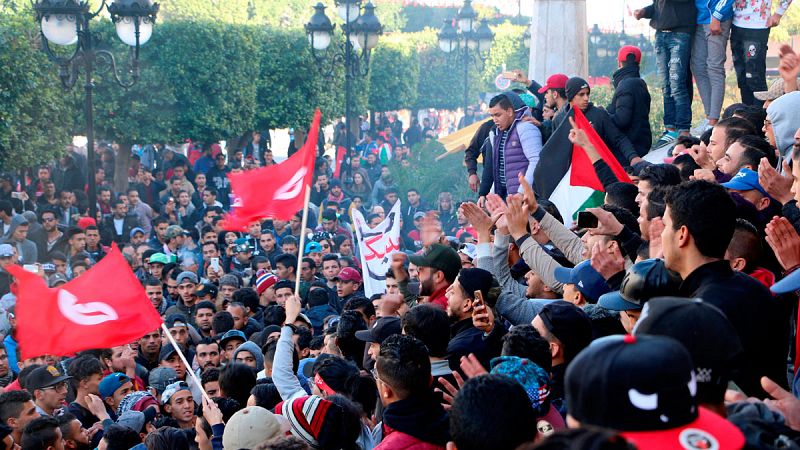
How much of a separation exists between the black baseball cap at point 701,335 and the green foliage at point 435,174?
17.5 m

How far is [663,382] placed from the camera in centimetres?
248

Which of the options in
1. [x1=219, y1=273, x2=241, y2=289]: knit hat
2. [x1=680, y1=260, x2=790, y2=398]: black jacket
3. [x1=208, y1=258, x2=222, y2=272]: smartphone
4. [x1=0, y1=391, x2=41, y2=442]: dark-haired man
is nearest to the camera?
[x1=680, y1=260, x2=790, y2=398]: black jacket

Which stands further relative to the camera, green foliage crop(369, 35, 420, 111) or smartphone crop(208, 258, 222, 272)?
green foliage crop(369, 35, 420, 111)

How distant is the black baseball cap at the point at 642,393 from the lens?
246 centimetres

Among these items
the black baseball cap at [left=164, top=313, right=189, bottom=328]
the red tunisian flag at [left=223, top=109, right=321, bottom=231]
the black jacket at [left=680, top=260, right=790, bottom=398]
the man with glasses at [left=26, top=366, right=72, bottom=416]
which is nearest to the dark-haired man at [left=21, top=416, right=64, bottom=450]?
the man with glasses at [left=26, top=366, right=72, bottom=416]

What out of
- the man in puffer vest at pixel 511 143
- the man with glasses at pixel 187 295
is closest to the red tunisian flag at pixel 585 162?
the man in puffer vest at pixel 511 143

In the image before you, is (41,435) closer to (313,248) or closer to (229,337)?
(229,337)

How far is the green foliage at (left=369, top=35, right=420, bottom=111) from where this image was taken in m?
37.4

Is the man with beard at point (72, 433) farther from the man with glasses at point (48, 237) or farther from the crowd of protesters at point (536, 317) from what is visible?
the man with glasses at point (48, 237)

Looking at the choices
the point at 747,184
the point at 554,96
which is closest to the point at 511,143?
Result: the point at 554,96

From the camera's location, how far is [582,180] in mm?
8039

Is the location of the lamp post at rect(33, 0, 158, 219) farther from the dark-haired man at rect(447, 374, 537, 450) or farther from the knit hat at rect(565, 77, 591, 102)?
the dark-haired man at rect(447, 374, 537, 450)

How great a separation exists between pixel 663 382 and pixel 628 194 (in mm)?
4450

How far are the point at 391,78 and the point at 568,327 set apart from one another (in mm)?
34029
